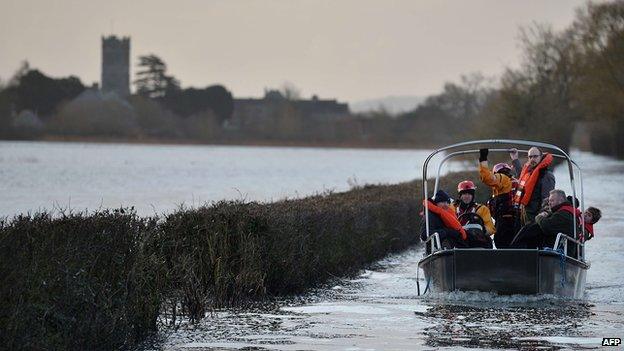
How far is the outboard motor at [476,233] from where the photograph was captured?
18.3 meters

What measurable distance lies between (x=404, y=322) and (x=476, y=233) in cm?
307

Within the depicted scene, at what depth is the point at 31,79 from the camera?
17038 cm

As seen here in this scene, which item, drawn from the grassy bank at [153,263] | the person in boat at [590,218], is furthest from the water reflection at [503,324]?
the person in boat at [590,218]

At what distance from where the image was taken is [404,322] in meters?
15.6

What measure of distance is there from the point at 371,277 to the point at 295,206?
243cm

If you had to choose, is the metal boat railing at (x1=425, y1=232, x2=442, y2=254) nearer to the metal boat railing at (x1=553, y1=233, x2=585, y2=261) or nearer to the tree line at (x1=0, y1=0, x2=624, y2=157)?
the metal boat railing at (x1=553, y1=233, x2=585, y2=261)

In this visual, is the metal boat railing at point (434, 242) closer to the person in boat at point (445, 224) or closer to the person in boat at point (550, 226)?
the person in boat at point (445, 224)

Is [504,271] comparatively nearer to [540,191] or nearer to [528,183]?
[528,183]

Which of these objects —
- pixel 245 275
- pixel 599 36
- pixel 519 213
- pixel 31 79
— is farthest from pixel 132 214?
pixel 31 79

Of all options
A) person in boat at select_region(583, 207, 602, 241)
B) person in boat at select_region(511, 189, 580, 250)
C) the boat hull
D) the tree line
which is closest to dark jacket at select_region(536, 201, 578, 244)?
person in boat at select_region(511, 189, 580, 250)

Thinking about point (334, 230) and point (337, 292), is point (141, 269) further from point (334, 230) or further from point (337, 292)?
point (334, 230)

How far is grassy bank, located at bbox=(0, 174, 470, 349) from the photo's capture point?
436 inches

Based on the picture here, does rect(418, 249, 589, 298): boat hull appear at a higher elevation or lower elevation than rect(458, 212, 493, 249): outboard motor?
lower

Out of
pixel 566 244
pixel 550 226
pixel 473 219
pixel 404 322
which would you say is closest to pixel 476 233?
pixel 473 219
